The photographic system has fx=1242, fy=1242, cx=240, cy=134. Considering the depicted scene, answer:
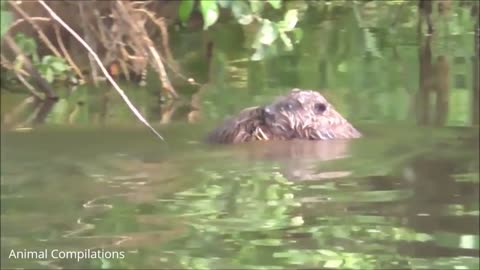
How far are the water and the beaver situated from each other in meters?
0.13

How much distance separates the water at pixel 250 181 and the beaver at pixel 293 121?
0.43ft

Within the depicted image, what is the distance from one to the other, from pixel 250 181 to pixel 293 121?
1.66 metres

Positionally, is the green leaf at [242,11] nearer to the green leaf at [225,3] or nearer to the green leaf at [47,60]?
the green leaf at [225,3]

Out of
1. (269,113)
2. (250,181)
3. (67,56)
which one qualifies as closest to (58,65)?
(67,56)

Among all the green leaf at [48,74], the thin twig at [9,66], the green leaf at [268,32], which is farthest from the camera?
the green leaf at [48,74]

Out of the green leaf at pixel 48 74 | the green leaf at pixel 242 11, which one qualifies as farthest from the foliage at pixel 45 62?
the green leaf at pixel 242 11

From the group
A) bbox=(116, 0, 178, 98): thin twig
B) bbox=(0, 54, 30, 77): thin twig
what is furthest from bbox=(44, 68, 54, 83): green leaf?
bbox=(116, 0, 178, 98): thin twig

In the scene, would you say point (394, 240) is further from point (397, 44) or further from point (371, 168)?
point (397, 44)

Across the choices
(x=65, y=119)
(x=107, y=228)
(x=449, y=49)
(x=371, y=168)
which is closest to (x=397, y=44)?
(x=449, y=49)

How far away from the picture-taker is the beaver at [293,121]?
8070mm

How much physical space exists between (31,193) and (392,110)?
3.22 metres

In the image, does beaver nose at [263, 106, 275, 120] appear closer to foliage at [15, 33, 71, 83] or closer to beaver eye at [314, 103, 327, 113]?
beaver eye at [314, 103, 327, 113]

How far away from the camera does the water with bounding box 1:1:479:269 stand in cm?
508

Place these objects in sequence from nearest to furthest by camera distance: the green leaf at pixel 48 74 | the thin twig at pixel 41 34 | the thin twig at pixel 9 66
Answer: the thin twig at pixel 41 34 → the thin twig at pixel 9 66 → the green leaf at pixel 48 74
